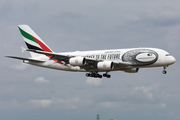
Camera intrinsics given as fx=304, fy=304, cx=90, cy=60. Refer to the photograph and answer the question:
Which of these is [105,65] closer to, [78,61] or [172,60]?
[78,61]

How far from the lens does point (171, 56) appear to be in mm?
49812

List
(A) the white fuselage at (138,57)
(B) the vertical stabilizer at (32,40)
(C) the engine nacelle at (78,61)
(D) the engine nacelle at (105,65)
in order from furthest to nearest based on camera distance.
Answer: (B) the vertical stabilizer at (32,40) < (C) the engine nacelle at (78,61) < (D) the engine nacelle at (105,65) < (A) the white fuselage at (138,57)

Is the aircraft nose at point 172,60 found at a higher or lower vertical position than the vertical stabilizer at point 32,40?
lower

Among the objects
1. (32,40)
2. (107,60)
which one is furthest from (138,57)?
(32,40)

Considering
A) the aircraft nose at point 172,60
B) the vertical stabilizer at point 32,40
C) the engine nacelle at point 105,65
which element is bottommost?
the engine nacelle at point 105,65

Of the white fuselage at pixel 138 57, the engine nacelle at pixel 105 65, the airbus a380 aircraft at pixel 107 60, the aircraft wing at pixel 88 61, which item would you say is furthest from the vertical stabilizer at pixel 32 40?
the engine nacelle at pixel 105 65

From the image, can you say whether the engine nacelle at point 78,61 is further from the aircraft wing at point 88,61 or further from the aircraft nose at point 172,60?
the aircraft nose at point 172,60

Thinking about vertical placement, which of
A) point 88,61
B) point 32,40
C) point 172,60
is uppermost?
point 32,40

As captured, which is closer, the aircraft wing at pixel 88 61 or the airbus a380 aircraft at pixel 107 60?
the airbus a380 aircraft at pixel 107 60

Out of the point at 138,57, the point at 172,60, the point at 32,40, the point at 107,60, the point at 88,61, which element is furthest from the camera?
the point at 32,40

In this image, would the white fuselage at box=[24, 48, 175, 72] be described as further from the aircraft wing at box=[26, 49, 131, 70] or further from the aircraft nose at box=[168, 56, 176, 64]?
the aircraft wing at box=[26, 49, 131, 70]

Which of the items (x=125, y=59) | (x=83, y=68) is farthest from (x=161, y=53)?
(x=83, y=68)

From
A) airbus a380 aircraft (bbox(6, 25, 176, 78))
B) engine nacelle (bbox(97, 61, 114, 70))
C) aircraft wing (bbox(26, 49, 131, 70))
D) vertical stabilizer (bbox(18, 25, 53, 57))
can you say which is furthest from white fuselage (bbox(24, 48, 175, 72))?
vertical stabilizer (bbox(18, 25, 53, 57))

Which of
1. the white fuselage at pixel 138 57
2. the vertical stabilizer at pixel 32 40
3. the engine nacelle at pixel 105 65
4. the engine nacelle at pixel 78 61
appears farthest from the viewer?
the vertical stabilizer at pixel 32 40
